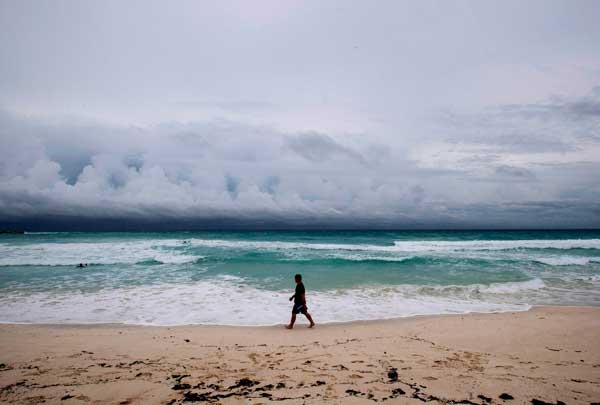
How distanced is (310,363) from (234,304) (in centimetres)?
604

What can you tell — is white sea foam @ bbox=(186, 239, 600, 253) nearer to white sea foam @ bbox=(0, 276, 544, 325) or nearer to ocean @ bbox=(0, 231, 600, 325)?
ocean @ bbox=(0, 231, 600, 325)

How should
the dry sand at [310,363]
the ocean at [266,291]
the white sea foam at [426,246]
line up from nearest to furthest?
the dry sand at [310,363], the ocean at [266,291], the white sea foam at [426,246]

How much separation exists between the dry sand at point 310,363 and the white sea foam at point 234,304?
3.35 feet

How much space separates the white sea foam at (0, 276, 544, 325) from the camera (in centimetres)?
963

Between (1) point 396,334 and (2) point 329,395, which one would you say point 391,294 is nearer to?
(1) point 396,334

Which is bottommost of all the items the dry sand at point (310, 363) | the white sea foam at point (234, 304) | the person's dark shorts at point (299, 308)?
the white sea foam at point (234, 304)

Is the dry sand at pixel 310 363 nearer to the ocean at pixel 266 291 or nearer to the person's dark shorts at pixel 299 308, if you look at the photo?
the person's dark shorts at pixel 299 308

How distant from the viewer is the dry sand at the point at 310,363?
457 cm

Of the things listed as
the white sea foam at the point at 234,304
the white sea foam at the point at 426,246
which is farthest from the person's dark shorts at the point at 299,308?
the white sea foam at the point at 426,246

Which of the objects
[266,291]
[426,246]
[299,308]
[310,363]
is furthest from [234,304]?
[426,246]

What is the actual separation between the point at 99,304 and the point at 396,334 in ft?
32.5

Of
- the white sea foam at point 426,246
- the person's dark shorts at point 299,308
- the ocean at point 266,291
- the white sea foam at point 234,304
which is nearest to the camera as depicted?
the person's dark shorts at point 299,308

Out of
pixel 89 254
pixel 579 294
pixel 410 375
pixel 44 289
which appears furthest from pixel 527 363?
pixel 89 254

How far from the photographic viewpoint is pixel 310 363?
5.76m
